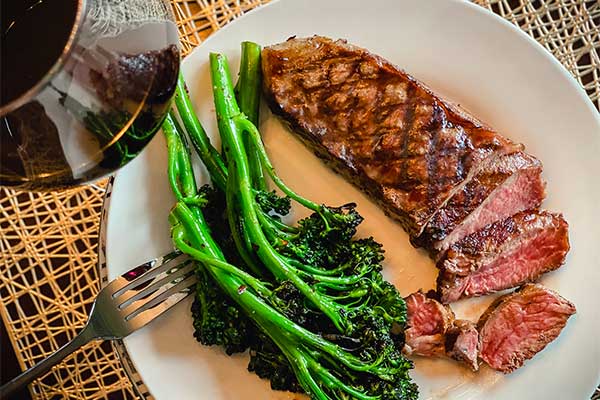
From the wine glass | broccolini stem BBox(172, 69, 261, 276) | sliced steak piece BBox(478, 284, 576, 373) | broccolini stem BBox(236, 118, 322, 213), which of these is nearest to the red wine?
the wine glass

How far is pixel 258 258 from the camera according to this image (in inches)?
101

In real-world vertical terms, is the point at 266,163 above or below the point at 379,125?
below

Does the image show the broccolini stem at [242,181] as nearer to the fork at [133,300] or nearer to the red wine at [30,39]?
the fork at [133,300]

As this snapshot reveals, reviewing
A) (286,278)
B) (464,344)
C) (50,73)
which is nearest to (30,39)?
(50,73)

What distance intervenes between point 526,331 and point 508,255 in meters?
0.30

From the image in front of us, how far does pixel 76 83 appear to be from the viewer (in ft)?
5.94

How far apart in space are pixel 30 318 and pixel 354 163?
1.60m

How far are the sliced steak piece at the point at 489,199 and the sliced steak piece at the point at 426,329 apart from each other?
0.24 meters

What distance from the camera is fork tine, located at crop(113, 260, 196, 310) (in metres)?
2.59

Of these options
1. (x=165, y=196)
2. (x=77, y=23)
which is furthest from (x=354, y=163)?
(x=77, y=23)

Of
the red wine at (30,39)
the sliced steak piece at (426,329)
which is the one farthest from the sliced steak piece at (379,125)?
the red wine at (30,39)

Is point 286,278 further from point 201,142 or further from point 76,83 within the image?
point 76,83

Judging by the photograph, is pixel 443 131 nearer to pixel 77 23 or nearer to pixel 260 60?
pixel 260 60

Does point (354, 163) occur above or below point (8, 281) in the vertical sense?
above
